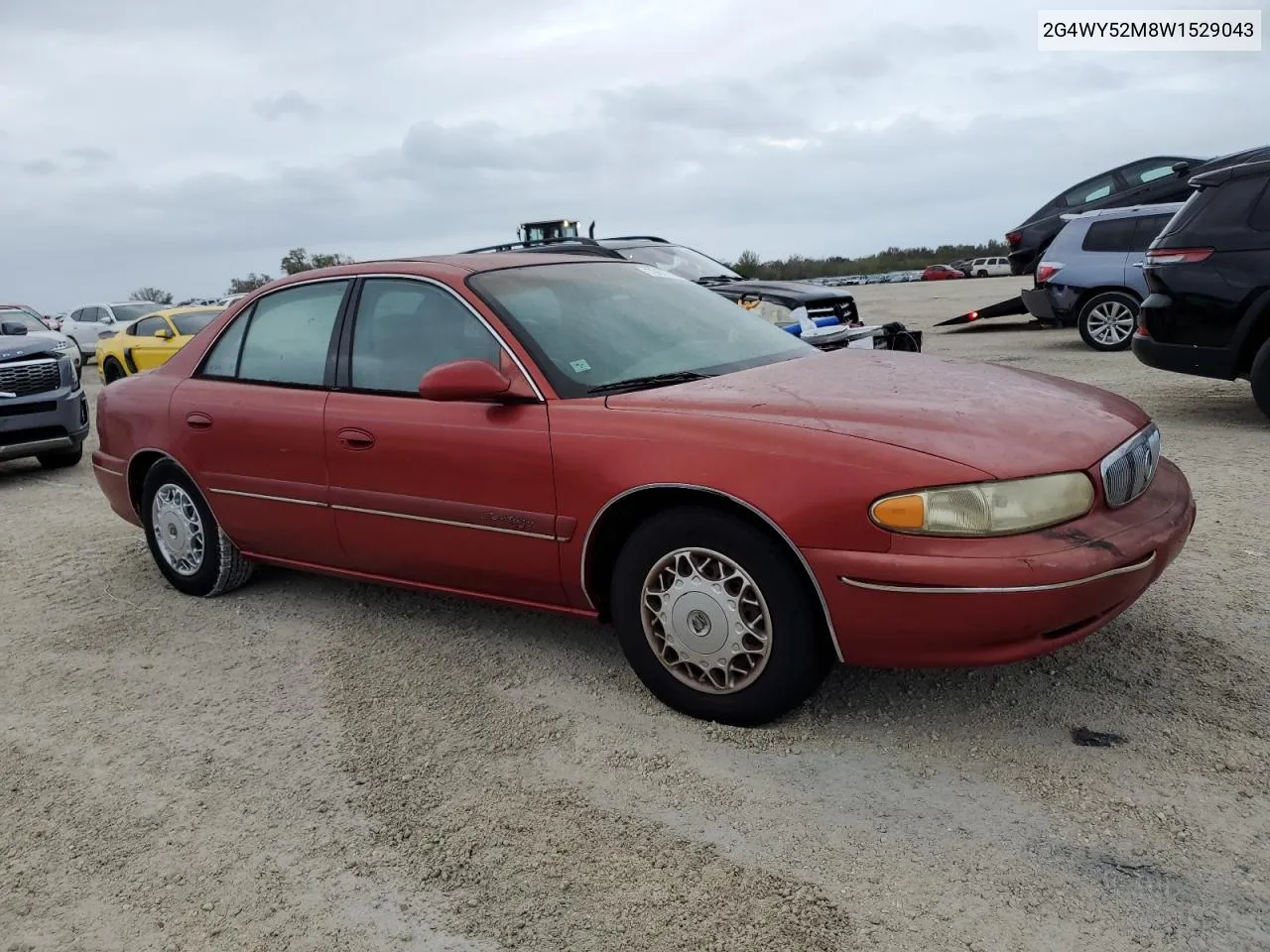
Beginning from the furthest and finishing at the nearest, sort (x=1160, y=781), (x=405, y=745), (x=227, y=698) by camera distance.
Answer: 1. (x=227, y=698)
2. (x=405, y=745)
3. (x=1160, y=781)

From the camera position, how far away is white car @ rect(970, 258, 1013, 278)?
166ft

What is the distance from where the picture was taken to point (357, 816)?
9.73ft

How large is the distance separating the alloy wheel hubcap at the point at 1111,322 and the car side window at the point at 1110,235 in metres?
0.65

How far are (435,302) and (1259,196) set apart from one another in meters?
5.94

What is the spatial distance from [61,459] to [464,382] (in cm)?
806

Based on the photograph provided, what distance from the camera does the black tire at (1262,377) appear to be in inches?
276

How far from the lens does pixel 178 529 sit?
16.5 feet

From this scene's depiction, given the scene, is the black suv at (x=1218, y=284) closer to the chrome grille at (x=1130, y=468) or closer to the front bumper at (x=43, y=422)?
the chrome grille at (x=1130, y=468)

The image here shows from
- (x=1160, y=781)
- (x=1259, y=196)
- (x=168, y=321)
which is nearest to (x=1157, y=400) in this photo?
(x=1259, y=196)

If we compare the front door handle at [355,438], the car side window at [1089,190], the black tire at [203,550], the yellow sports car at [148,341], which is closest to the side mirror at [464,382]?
the front door handle at [355,438]

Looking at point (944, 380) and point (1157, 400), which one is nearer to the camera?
point (944, 380)

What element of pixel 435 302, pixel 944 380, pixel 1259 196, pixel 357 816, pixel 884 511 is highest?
pixel 1259 196

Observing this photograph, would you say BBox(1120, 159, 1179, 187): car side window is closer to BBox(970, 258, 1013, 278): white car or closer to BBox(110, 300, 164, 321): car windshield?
BBox(110, 300, 164, 321): car windshield

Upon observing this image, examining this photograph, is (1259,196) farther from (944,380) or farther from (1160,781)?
(1160,781)
